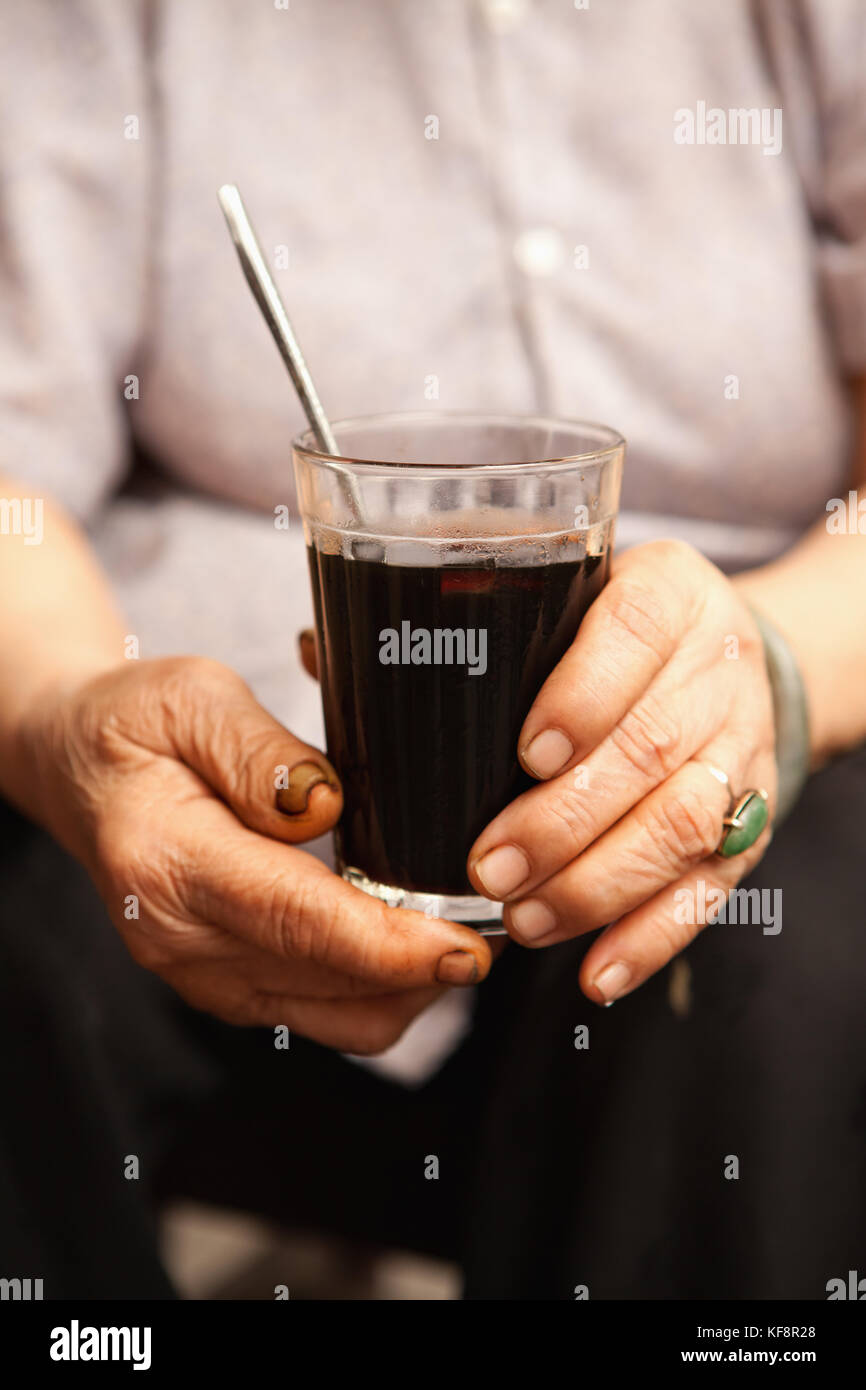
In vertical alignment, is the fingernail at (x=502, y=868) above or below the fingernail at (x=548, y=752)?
below

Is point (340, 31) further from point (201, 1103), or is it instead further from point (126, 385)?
point (201, 1103)

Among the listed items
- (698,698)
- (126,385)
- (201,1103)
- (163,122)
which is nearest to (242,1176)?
(201,1103)

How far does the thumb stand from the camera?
2.15ft

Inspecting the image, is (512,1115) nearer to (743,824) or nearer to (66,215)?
(743,824)

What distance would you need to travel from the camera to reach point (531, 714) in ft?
1.98

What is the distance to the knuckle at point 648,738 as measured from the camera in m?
0.63

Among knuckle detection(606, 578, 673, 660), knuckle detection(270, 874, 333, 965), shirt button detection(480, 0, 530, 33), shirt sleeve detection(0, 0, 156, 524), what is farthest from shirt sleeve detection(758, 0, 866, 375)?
knuckle detection(270, 874, 333, 965)

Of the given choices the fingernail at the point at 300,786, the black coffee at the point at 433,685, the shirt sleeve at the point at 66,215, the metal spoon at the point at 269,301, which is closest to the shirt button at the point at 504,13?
the shirt sleeve at the point at 66,215

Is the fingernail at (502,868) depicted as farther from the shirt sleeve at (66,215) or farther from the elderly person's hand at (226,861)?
the shirt sleeve at (66,215)

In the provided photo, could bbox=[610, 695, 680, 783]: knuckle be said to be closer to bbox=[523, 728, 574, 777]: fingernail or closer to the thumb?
bbox=[523, 728, 574, 777]: fingernail

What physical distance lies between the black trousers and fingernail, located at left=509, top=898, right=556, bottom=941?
5.6 inches

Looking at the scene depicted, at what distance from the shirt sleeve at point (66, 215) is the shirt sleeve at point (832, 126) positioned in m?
0.55

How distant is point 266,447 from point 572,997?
52 cm

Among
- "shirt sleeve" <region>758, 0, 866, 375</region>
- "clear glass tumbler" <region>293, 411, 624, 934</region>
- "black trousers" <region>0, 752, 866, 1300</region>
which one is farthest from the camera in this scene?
"shirt sleeve" <region>758, 0, 866, 375</region>
